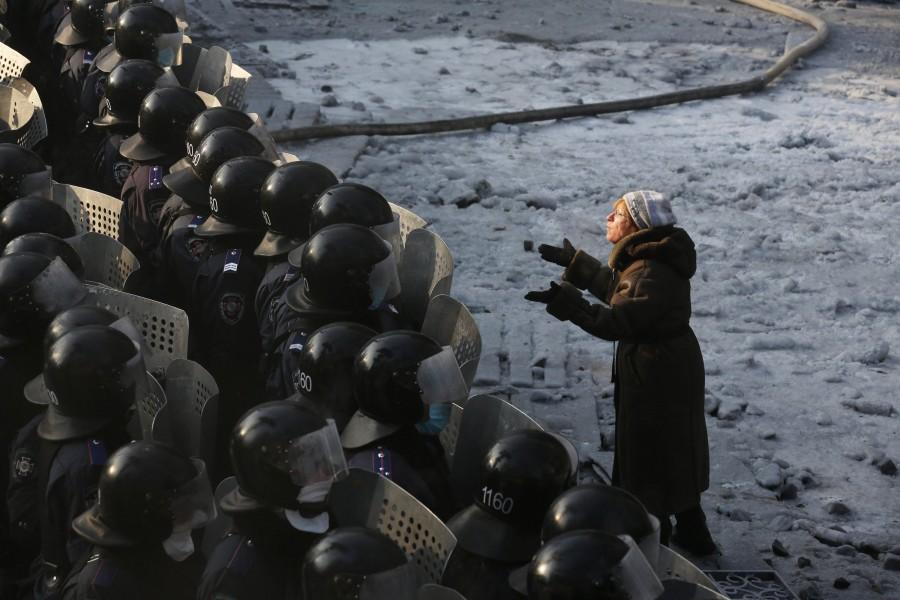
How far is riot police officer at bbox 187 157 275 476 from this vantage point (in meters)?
5.54

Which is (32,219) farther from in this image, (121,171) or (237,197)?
(121,171)

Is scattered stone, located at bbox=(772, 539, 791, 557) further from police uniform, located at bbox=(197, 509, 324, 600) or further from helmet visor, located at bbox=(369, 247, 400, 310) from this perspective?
police uniform, located at bbox=(197, 509, 324, 600)

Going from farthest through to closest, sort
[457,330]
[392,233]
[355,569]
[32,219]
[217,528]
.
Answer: [392,233]
[32,219]
[457,330]
[217,528]
[355,569]

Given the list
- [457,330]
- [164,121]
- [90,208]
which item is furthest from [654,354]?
[90,208]

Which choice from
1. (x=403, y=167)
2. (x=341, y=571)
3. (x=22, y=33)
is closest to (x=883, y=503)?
(x=341, y=571)

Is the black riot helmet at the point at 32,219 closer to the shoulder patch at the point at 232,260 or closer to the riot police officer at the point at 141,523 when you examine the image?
the shoulder patch at the point at 232,260

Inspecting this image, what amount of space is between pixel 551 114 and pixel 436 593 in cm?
815

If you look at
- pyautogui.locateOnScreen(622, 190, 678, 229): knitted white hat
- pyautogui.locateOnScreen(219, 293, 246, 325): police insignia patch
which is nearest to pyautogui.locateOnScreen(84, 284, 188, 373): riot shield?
pyautogui.locateOnScreen(219, 293, 246, 325): police insignia patch

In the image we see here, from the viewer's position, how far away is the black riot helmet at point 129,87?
690cm

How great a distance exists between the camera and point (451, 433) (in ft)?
14.7

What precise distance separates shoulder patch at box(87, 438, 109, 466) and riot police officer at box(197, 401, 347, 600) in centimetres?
59

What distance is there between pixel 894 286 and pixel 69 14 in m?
5.11

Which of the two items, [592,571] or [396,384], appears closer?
[592,571]

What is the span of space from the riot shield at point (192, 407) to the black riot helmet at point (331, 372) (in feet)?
1.05
